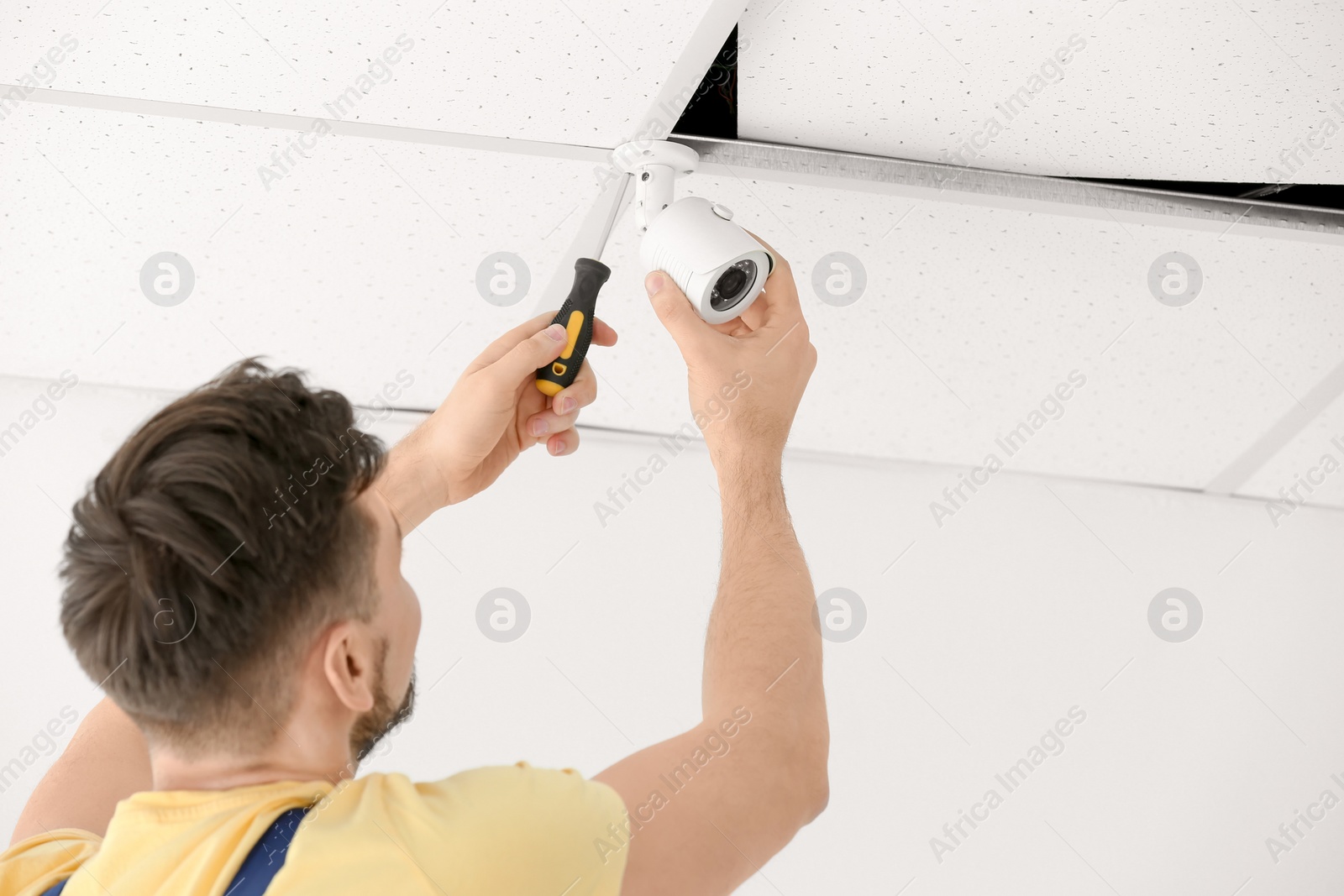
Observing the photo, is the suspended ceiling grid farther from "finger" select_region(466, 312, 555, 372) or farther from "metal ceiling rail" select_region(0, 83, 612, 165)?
"finger" select_region(466, 312, 555, 372)

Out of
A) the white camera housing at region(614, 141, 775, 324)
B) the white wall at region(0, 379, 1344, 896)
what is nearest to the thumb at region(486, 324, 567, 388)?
the white camera housing at region(614, 141, 775, 324)

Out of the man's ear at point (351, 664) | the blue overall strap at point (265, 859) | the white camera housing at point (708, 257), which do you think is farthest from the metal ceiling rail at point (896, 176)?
the blue overall strap at point (265, 859)

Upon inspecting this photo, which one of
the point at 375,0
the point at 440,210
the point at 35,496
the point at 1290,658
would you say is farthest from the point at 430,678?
the point at 1290,658

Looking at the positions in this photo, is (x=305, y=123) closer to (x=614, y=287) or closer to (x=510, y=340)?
(x=510, y=340)

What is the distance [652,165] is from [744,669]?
0.53 meters

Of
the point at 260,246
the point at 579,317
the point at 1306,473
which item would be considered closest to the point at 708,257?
the point at 579,317

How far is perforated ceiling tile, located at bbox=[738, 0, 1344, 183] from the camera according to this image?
0.88 metres

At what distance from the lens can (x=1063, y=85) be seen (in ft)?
3.14

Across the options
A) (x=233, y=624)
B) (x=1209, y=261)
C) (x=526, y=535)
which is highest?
(x=1209, y=261)

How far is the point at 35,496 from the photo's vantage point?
170cm

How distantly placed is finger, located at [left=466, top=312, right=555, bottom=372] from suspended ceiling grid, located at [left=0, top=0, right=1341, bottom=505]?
0.19 meters

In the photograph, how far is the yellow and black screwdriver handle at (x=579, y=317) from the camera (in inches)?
38.6

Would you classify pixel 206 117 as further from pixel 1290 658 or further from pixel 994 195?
pixel 1290 658

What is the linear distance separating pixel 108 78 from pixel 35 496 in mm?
987
